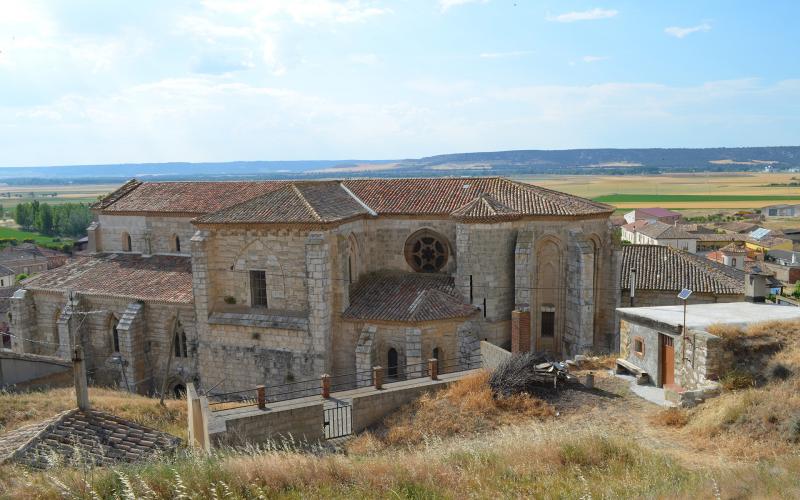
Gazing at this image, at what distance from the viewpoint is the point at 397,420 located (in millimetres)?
16281

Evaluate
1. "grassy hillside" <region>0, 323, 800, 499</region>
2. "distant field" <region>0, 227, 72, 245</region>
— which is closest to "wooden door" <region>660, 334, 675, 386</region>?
"grassy hillside" <region>0, 323, 800, 499</region>

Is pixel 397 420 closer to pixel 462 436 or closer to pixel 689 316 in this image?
pixel 462 436

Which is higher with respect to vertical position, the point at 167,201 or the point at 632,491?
the point at 167,201

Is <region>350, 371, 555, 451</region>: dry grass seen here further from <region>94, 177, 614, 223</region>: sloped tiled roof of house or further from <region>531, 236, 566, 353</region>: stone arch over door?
<region>94, 177, 614, 223</region>: sloped tiled roof of house

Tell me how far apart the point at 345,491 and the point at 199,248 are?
55.9 feet

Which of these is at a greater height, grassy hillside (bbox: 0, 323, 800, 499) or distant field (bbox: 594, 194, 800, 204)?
grassy hillside (bbox: 0, 323, 800, 499)

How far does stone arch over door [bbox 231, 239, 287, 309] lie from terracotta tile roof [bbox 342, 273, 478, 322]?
2.83 m

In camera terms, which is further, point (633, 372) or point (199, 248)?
point (199, 248)

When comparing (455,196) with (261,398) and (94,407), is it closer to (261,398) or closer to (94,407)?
(261,398)

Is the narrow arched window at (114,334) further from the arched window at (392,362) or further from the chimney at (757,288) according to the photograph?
the chimney at (757,288)

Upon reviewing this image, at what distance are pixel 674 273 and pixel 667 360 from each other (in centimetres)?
1541

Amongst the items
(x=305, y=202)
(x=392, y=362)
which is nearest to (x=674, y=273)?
(x=392, y=362)

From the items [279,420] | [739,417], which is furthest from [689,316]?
[279,420]

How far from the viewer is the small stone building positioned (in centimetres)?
1531
